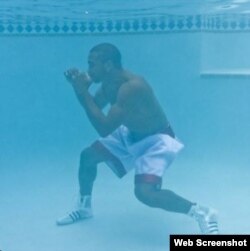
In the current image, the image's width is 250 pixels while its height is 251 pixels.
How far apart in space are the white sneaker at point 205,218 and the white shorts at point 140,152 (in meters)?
0.38

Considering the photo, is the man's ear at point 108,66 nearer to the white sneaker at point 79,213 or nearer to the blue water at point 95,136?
the blue water at point 95,136

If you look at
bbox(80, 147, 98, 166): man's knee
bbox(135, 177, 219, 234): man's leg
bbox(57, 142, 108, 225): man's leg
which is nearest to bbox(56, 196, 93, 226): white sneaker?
bbox(57, 142, 108, 225): man's leg

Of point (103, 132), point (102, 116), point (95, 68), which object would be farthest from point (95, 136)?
point (95, 68)

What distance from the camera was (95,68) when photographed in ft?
14.1

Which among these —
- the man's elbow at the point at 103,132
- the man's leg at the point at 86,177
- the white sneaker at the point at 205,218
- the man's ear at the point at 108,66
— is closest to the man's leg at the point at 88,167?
the man's leg at the point at 86,177

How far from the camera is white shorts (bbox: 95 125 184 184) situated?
4.28 metres

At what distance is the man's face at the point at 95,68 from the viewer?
4285 millimetres

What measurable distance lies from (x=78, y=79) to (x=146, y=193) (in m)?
0.98

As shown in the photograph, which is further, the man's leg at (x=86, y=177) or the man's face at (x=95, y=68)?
the man's leg at (x=86, y=177)

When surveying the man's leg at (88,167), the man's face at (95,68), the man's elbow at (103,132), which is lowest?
the man's leg at (88,167)

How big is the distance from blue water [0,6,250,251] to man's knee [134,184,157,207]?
9 centimetres

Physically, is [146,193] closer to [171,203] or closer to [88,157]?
[171,203]

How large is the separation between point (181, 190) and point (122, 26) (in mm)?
1301

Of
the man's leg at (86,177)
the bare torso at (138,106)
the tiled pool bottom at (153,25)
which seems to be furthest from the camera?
the man's leg at (86,177)
